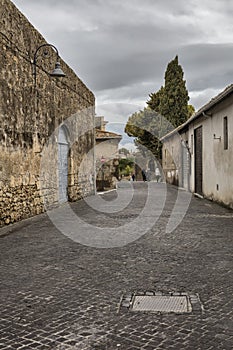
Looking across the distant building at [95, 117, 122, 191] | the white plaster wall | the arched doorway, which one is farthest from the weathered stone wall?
the distant building at [95, 117, 122, 191]

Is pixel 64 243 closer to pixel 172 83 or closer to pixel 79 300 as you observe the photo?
pixel 79 300

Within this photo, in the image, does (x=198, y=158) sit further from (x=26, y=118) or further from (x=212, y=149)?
(x=26, y=118)

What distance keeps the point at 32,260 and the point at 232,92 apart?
8316mm

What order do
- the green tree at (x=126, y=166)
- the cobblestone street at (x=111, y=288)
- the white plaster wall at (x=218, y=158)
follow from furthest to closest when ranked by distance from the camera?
the green tree at (x=126, y=166) → the white plaster wall at (x=218, y=158) → the cobblestone street at (x=111, y=288)

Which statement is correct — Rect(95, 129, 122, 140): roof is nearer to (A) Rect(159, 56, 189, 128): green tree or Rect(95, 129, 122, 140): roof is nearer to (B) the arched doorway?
(A) Rect(159, 56, 189, 128): green tree

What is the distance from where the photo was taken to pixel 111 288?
497 centimetres

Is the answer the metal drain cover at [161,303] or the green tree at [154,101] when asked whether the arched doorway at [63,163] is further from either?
the green tree at [154,101]

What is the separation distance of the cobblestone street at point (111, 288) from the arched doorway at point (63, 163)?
21.1ft

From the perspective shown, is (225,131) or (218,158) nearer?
(225,131)

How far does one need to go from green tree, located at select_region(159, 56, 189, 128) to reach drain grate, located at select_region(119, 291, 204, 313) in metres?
36.1

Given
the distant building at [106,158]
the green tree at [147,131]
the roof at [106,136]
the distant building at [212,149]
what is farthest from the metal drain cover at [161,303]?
the green tree at [147,131]

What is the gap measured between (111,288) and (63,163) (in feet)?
37.3

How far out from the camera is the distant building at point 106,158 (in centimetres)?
2748

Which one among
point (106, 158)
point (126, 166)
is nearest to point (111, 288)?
point (106, 158)
